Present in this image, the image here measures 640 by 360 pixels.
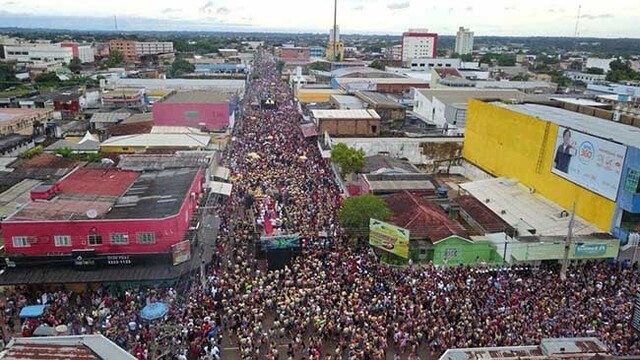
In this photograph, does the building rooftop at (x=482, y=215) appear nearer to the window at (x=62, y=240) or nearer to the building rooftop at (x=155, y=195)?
the building rooftop at (x=155, y=195)

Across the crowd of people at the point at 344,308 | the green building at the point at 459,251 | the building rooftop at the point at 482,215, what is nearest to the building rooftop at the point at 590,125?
the building rooftop at the point at 482,215

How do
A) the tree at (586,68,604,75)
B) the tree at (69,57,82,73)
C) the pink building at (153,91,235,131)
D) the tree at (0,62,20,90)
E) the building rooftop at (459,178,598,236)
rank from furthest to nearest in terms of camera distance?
the tree at (586,68,604,75), the tree at (69,57,82,73), the tree at (0,62,20,90), the pink building at (153,91,235,131), the building rooftop at (459,178,598,236)

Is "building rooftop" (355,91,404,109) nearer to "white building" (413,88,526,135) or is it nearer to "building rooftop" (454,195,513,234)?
"white building" (413,88,526,135)

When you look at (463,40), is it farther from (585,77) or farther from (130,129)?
(130,129)

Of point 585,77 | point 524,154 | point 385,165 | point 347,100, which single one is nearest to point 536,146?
point 524,154

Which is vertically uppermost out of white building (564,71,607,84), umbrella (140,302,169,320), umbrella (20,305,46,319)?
white building (564,71,607,84)

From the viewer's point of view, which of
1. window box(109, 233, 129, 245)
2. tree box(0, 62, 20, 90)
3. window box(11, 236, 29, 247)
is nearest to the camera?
window box(11, 236, 29, 247)

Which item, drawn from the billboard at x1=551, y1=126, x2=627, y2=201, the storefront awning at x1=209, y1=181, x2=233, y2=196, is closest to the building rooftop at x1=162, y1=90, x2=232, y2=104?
the storefront awning at x1=209, y1=181, x2=233, y2=196
